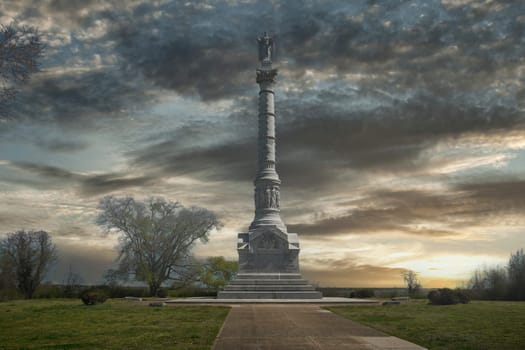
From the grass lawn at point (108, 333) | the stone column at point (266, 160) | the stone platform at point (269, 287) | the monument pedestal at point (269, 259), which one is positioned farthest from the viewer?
the stone column at point (266, 160)

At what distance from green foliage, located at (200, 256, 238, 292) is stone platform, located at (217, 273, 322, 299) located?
395 inches

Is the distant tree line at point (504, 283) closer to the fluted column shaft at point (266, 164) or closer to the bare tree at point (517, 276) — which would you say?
the bare tree at point (517, 276)

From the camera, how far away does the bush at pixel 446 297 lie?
3136 cm

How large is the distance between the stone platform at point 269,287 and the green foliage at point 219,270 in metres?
10.0

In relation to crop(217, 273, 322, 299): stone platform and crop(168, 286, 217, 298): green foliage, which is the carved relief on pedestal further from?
crop(168, 286, 217, 298): green foliage

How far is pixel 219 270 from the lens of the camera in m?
50.9

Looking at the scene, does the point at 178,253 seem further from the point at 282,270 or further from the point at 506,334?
the point at 506,334

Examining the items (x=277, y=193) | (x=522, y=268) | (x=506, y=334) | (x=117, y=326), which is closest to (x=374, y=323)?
(x=506, y=334)

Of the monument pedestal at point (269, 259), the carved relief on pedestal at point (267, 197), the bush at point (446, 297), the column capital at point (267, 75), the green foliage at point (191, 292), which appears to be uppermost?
the column capital at point (267, 75)

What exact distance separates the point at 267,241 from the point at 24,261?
24384 mm

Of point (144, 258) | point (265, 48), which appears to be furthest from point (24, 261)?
point (265, 48)

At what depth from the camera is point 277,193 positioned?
44.8 m

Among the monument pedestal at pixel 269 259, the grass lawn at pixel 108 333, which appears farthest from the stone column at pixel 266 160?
the grass lawn at pixel 108 333

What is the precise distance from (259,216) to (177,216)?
396 inches
